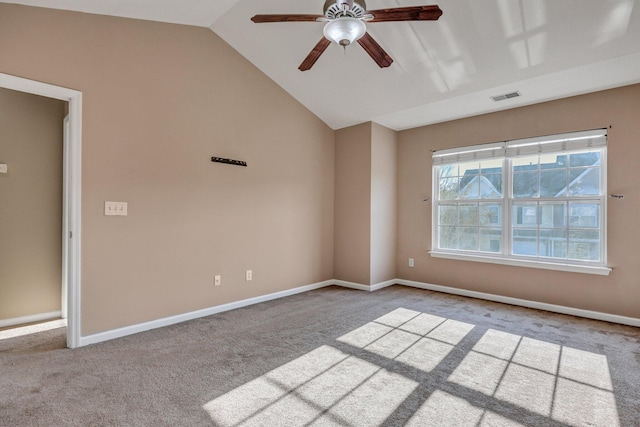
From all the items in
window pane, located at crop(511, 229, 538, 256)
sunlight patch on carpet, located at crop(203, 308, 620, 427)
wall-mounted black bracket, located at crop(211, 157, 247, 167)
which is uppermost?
wall-mounted black bracket, located at crop(211, 157, 247, 167)

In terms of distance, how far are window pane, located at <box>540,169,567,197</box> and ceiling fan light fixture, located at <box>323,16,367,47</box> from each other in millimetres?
3096

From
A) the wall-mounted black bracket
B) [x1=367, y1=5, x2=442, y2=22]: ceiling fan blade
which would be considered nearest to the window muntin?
[x1=367, y1=5, x2=442, y2=22]: ceiling fan blade

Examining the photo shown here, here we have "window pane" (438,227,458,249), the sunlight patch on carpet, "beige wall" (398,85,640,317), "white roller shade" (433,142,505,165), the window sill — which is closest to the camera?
the sunlight patch on carpet

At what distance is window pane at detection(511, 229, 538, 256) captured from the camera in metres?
4.07

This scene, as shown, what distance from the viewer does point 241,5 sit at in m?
3.30

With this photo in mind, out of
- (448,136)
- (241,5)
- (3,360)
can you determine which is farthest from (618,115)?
(3,360)

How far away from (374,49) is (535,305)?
3536 mm

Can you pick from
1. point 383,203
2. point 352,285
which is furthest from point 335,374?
point 383,203

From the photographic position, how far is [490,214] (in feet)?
14.6

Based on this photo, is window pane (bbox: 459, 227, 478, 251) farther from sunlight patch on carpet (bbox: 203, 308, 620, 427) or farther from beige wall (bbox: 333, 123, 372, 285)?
sunlight patch on carpet (bbox: 203, 308, 620, 427)

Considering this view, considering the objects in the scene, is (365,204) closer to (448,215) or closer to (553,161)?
(448,215)

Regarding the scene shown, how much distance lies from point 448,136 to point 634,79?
1974 millimetres

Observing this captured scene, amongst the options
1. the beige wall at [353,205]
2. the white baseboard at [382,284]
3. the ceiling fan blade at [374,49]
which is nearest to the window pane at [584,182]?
the beige wall at [353,205]

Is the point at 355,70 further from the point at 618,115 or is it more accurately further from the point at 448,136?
the point at 618,115
